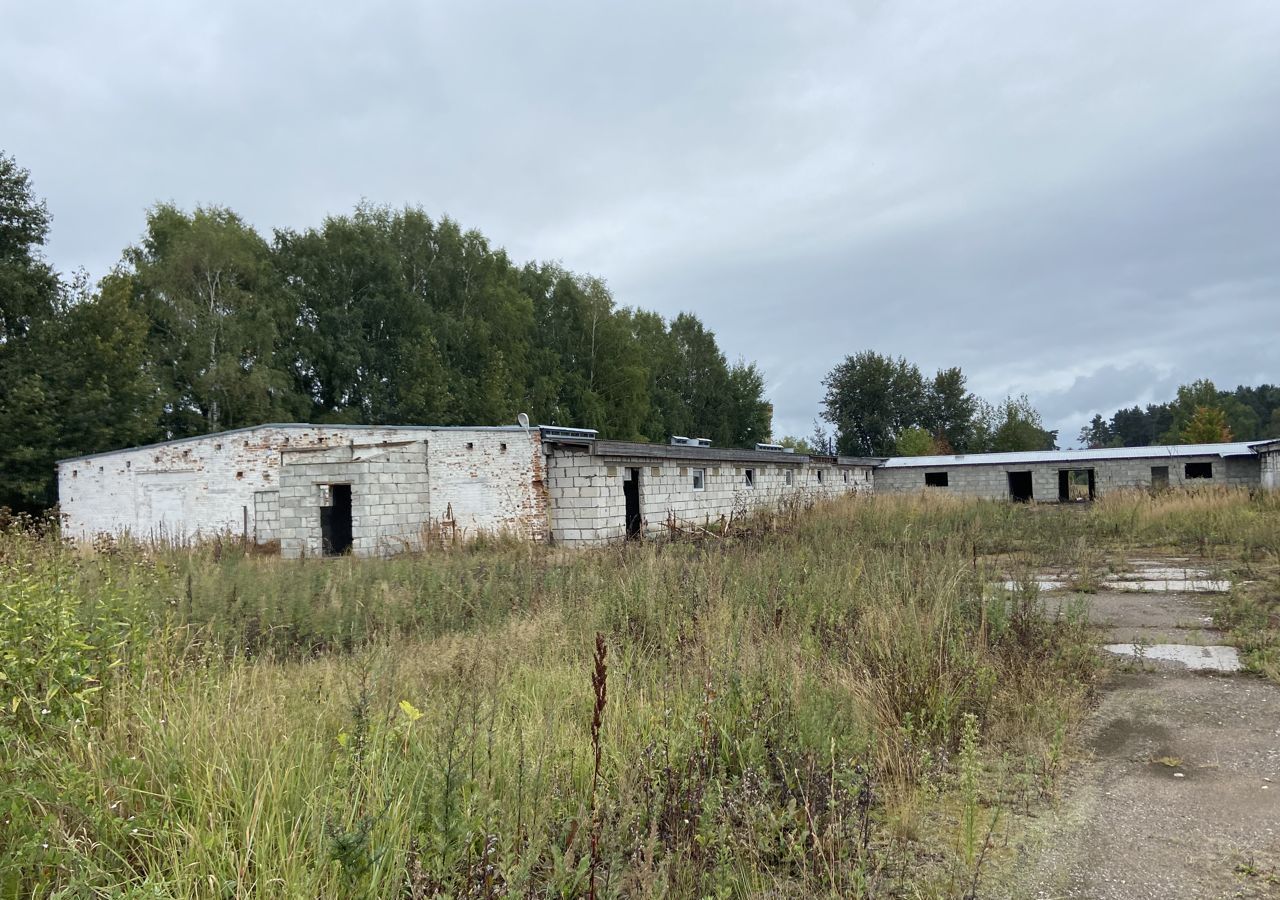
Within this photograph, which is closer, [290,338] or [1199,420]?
[290,338]

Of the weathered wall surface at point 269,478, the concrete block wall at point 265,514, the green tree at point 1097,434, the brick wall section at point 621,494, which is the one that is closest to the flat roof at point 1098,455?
the brick wall section at point 621,494

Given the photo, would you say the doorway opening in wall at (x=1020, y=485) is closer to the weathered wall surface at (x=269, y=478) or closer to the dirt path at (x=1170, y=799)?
the weathered wall surface at (x=269, y=478)

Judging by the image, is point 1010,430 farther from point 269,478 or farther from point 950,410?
point 269,478

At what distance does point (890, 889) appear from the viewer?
9.54ft

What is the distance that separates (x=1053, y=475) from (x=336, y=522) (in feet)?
95.8

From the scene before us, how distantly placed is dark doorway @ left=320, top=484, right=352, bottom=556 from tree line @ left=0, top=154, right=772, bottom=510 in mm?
12172

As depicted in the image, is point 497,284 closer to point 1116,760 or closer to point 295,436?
Answer: point 295,436

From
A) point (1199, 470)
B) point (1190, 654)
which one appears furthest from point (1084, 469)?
point (1190, 654)

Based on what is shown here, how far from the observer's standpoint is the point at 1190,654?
6.50m

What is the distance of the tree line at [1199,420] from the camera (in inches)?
2175

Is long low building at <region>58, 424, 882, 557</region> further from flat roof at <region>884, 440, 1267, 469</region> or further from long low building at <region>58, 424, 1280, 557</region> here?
flat roof at <region>884, 440, 1267, 469</region>

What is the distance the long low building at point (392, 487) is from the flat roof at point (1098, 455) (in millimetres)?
18720

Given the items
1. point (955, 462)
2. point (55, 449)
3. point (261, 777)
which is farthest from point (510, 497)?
point (955, 462)

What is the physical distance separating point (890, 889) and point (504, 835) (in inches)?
60.8
